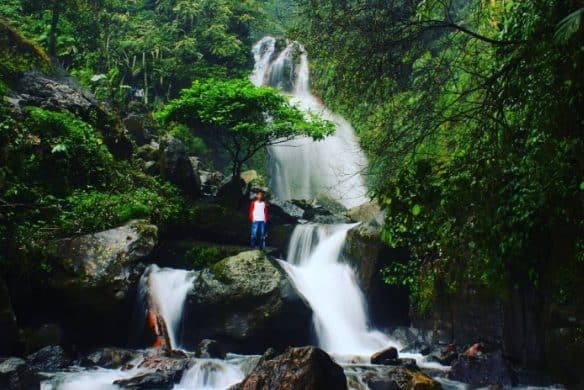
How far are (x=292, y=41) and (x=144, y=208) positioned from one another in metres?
8.86

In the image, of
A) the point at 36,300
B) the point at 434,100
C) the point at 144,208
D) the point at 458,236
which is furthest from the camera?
the point at 144,208

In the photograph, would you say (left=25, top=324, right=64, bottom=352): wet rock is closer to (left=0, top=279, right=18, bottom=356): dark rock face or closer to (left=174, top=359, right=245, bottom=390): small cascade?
(left=0, top=279, right=18, bottom=356): dark rock face

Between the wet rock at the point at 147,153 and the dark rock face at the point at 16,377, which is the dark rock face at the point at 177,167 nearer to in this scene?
the wet rock at the point at 147,153

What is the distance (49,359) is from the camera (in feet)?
31.0

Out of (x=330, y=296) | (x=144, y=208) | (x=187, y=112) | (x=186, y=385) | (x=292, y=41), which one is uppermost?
(x=187, y=112)

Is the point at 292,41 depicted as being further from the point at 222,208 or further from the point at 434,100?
the point at 222,208

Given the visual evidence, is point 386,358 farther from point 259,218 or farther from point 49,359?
point 49,359

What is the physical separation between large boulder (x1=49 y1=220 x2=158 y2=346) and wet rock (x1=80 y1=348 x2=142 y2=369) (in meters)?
0.94

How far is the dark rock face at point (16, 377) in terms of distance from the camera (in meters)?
6.93

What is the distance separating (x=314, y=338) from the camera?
11.7m

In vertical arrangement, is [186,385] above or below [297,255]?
below

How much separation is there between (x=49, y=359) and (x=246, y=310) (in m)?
3.89

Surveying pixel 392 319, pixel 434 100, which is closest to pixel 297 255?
pixel 392 319

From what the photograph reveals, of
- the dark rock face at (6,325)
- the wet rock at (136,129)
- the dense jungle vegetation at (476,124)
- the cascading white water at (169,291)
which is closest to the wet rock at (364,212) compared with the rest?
the cascading white water at (169,291)
